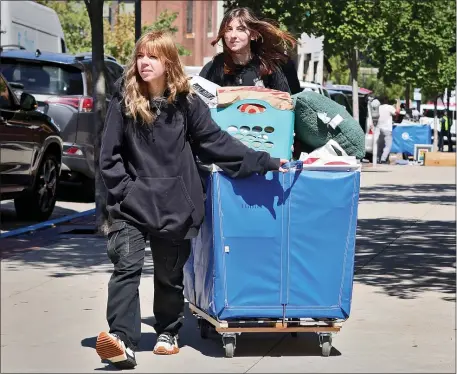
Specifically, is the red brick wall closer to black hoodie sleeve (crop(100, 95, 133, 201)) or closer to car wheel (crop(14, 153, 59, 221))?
car wheel (crop(14, 153, 59, 221))

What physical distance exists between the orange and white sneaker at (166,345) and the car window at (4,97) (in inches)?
263

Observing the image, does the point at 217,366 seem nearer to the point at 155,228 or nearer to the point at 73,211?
the point at 155,228

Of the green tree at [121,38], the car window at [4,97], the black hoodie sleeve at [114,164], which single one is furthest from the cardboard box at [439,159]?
the black hoodie sleeve at [114,164]

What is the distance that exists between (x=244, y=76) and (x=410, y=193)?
13.6 m

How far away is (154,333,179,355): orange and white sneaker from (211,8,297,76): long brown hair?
156 cm

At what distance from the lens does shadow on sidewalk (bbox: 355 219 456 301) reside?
31.4 feet

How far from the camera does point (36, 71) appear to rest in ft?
52.2

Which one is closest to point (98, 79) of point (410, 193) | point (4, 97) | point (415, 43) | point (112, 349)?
point (4, 97)

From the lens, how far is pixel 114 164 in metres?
6.27

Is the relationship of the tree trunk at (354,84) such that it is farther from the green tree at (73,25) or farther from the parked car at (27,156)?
the parked car at (27,156)

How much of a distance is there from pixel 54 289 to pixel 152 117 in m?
2.91

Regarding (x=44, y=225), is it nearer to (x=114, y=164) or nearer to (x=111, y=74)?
(x=111, y=74)

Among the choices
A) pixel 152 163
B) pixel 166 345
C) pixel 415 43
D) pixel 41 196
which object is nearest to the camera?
pixel 152 163

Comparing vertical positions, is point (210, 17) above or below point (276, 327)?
above
